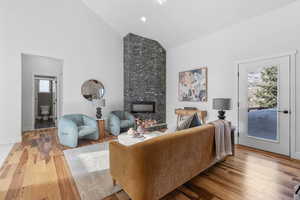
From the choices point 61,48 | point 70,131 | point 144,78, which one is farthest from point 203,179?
point 61,48

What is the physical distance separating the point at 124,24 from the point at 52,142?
4514 mm

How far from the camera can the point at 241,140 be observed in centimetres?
377

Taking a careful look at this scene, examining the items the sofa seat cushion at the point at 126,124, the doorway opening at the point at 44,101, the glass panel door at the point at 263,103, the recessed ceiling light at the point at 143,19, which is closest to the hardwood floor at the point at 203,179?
the glass panel door at the point at 263,103

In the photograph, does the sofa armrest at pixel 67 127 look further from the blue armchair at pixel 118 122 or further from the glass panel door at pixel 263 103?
the glass panel door at pixel 263 103

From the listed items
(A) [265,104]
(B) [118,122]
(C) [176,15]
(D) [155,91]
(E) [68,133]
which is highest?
(C) [176,15]

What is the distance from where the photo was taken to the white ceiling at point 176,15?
3424mm

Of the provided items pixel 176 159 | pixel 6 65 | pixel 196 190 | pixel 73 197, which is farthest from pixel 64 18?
pixel 196 190

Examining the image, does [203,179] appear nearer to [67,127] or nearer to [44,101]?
[67,127]

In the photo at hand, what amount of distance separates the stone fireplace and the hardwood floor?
3.25 metres

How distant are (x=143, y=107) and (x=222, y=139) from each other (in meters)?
3.84

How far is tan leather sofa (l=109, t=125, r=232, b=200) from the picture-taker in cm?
141

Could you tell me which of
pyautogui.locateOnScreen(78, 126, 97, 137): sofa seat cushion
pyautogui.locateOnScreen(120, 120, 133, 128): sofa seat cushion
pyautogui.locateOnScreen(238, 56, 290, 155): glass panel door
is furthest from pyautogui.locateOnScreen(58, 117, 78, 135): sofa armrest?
pyautogui.locateOnScreen(238, 56, 290, 155): glass panel door

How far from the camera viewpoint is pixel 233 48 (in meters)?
3.95

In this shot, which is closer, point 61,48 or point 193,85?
point 61,48
